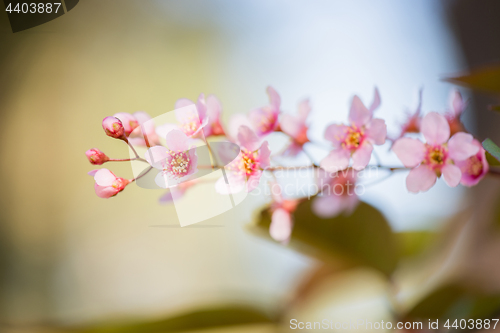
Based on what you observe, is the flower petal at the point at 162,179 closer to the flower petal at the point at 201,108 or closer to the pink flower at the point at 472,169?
the flower petal at the point at 201,108

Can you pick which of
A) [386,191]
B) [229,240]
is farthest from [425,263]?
[229,240]

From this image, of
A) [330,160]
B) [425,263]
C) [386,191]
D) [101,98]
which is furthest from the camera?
[101,98]

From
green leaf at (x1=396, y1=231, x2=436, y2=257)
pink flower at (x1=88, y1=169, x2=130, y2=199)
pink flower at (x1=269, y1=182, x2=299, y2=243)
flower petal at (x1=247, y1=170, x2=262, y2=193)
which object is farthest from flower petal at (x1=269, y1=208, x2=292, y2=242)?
green leaf at (x1=396, y1=231, x2=436, y2=257)

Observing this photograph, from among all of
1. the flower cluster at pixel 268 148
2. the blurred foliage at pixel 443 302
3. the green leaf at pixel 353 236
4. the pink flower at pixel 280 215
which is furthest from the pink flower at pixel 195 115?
the blurred foliage at pixel 443 302

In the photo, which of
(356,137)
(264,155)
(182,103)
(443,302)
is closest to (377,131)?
(356,137)

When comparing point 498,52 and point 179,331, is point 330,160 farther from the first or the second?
point 498,52

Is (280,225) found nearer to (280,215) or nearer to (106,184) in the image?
(280,215)

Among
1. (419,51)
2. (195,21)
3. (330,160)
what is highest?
(195,21)
